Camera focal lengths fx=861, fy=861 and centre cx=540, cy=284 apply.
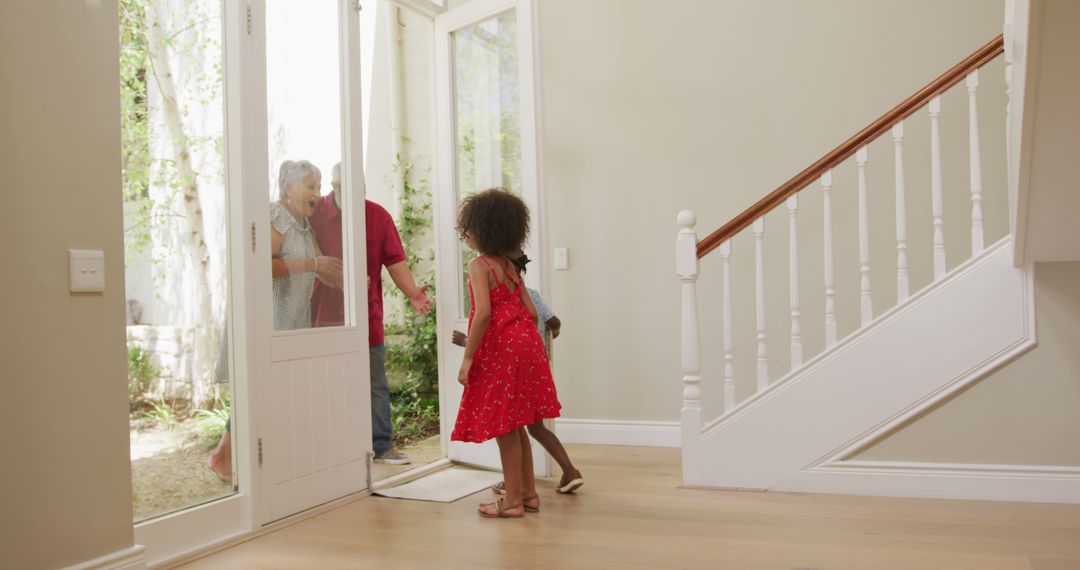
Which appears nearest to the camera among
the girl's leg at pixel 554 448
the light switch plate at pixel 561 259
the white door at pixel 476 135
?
the girl's leg at pixel 554 448

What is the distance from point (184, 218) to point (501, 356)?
1266mm

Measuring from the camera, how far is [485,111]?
4.18 metres

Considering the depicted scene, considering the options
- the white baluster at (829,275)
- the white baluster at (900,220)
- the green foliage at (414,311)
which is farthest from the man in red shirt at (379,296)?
the white baluster at (900,220)

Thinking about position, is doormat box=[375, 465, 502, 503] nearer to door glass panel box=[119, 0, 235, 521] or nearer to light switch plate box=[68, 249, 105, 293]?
door glass panel box=[119, 0, 235, 521]

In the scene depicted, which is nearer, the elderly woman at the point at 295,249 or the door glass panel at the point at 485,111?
the elderly woman at the point at 295,249

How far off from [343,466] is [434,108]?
1.83 m

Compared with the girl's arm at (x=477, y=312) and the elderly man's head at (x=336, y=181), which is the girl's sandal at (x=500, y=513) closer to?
the girl's arm at (x=477, y=312)

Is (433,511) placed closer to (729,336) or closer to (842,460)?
(729,336)

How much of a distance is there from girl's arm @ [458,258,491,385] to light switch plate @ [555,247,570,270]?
183 centimetres

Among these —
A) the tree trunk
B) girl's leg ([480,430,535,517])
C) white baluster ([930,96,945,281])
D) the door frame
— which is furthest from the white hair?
white baluster ([930,96,945,281])

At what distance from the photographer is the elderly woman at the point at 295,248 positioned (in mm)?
3270

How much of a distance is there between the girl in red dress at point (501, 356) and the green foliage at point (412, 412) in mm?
2047

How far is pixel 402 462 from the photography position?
4.32 meters

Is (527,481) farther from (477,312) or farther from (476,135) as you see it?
(476,135)
